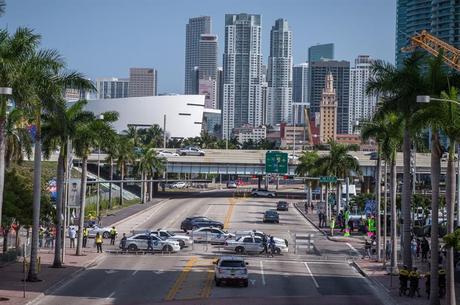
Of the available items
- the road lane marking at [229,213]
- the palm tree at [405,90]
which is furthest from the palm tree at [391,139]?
the road lane marking at [229,213]

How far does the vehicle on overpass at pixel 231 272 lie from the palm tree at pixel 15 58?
35.8 ft

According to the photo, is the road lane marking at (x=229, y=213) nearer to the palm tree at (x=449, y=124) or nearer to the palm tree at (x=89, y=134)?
the palm tree at (x=89, y=134)

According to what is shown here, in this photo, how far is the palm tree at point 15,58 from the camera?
3416 cm

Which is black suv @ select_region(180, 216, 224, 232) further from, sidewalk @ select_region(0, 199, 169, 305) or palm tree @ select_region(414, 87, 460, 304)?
palm tree @ select_region(414, 87, 460, 304)

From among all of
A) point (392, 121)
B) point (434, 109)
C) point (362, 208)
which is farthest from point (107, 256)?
point (362, 208)

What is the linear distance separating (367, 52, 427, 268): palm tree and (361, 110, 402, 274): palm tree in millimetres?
2352

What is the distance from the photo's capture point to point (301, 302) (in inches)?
1412

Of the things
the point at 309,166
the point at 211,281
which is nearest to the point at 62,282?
the point at 211,281

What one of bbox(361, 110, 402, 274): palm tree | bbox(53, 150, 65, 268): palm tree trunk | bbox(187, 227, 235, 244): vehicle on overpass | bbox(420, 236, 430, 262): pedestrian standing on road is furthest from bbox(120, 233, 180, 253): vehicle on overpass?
bbox(420, 236, 430, 262): pedestrian standing on road

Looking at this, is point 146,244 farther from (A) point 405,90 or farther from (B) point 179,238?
(A) point 405,90

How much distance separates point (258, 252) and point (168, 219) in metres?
35.0

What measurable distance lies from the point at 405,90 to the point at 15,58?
17.4m

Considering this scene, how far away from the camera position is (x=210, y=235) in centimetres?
6562

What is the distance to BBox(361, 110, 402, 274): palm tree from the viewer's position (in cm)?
4756
